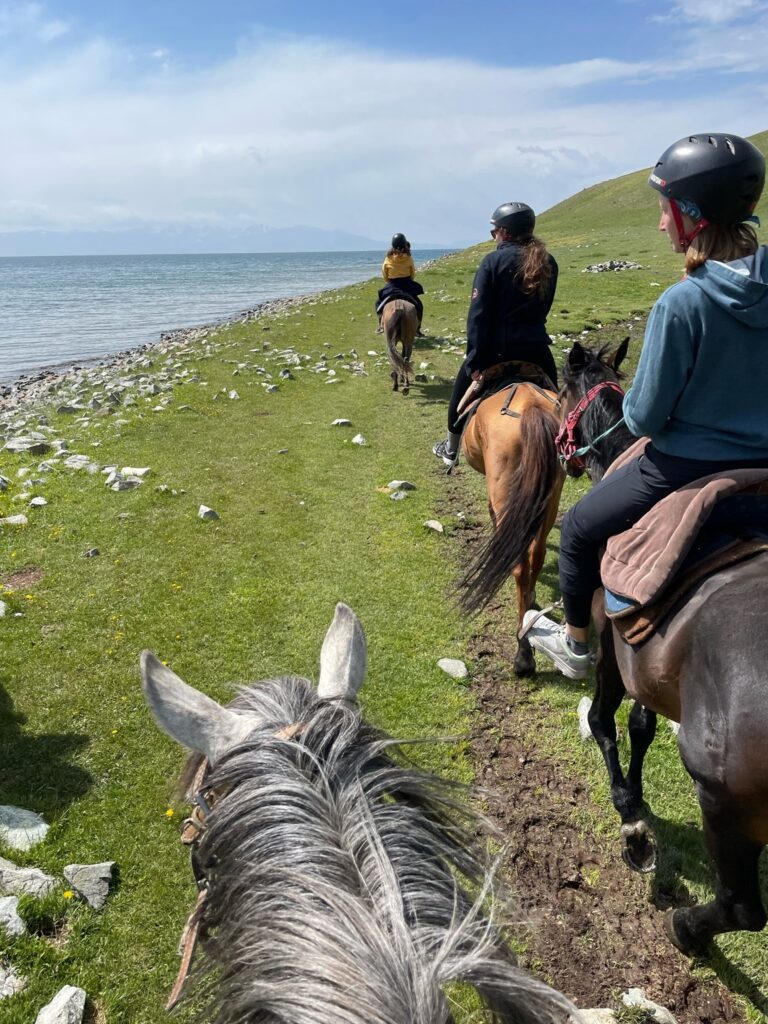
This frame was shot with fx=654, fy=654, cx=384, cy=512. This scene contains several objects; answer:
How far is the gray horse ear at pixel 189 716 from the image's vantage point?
1993 millimetres

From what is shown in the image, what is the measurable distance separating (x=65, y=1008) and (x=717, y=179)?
454cm

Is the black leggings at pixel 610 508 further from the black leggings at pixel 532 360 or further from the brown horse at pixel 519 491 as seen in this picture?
the black leggings at pixel 532 360

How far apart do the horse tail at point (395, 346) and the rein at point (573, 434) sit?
33.8 feet

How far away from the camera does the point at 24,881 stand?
350cm

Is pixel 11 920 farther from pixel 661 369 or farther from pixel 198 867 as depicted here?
pixel 661 369

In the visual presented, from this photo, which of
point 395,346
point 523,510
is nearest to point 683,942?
point 523,510

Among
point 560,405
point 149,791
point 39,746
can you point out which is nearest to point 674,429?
point 560,405

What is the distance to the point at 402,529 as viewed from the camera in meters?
8.23

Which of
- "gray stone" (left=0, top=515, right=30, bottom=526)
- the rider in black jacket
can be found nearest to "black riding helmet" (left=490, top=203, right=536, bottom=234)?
the rider in black jacket

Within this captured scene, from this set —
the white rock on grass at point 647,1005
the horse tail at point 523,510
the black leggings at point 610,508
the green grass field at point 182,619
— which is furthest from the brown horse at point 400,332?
the white rock on grass at point 647,1005

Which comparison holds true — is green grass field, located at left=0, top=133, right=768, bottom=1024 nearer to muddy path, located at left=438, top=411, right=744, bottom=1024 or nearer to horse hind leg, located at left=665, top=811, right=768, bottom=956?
muddy path, located at left=438, top=411, right=744, bottom=1024

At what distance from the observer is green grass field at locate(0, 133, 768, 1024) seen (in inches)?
135

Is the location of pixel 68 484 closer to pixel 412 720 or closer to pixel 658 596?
pixel 412 720

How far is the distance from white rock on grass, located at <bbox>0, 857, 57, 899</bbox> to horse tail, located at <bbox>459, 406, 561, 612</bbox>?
124 inches
